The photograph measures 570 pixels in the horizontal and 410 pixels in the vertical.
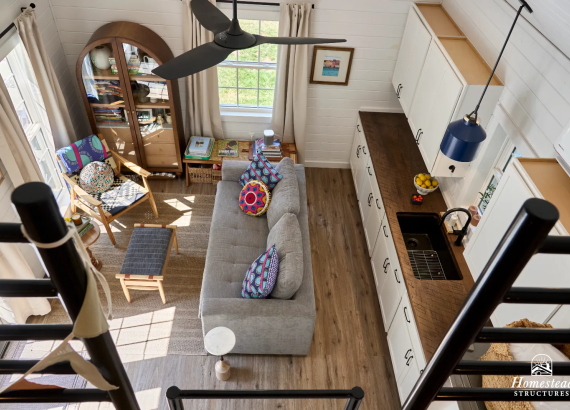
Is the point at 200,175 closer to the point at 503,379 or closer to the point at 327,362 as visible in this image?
the point at 327,362

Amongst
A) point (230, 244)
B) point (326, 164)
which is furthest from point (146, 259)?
point (326, 164)

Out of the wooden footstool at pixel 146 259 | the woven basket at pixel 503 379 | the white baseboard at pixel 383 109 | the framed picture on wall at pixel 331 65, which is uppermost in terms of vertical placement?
the woven basket at pixel 503 379

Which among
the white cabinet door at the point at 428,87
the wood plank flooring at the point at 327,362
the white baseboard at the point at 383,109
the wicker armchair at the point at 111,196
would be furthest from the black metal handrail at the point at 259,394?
the white baseboard at the point at 383,109

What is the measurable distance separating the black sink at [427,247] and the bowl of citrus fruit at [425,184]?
25 cm

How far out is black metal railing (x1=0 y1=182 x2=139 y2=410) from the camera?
58 centimetres

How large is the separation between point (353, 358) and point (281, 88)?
112 inches

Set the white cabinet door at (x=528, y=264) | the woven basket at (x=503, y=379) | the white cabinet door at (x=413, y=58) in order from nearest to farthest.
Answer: the woven basket at (x=503, y=379), the white cabinet door at (x=528, y=264), the white cabinet door at (x=413, y=58)

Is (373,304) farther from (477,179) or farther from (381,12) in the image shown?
(381,12)

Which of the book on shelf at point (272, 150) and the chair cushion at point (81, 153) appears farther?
the book on shelf at point (272, 150)

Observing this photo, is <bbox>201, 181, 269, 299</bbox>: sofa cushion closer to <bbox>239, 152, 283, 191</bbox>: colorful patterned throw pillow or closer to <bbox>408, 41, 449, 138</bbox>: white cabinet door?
<bbox>239, 152, 283, 191</bbox>: colorful patterned throw pillow

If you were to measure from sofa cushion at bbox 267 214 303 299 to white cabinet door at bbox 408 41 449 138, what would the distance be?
138 centimetres

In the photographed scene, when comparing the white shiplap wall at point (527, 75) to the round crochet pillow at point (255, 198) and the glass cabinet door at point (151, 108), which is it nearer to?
the round crochet pillow at point (255, 198)

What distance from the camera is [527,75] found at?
2770mm

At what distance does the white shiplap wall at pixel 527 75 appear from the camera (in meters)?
2.48
